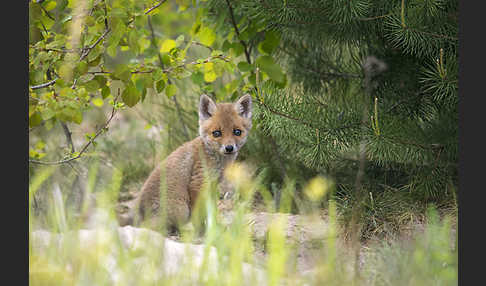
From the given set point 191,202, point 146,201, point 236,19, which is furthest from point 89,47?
point 236,19

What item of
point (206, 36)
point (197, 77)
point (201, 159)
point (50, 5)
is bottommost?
point (201, 159)

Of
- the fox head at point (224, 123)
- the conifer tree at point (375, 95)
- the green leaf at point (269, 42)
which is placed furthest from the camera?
the green leaf at point (269, 42)

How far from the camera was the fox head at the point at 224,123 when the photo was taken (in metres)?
4.39

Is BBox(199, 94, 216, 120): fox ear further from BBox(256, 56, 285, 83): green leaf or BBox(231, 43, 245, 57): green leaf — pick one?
BBox(231, 43, 245, 57): green leaf

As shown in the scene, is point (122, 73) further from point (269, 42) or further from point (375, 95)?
point (375, 95)

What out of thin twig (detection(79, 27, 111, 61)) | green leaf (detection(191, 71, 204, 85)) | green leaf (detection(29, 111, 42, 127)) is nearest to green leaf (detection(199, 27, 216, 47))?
green leaf (detection(191, 71, 204, 85))

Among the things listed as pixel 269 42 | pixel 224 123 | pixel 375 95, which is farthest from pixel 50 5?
pixel 375 95

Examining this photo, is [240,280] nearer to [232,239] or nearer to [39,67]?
[232,239]

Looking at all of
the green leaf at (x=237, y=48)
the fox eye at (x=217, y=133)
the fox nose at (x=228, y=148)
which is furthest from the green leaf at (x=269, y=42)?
the fox nose at (x=228, y=148)

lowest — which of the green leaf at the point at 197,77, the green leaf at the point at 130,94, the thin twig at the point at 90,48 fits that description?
the green leaf at the point at 130,94

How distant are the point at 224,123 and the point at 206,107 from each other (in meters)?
0.27

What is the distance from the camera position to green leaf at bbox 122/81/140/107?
3916mm

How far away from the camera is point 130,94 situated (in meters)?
3.93

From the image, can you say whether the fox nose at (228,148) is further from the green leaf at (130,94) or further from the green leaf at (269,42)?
the green leaf at (269,42)
